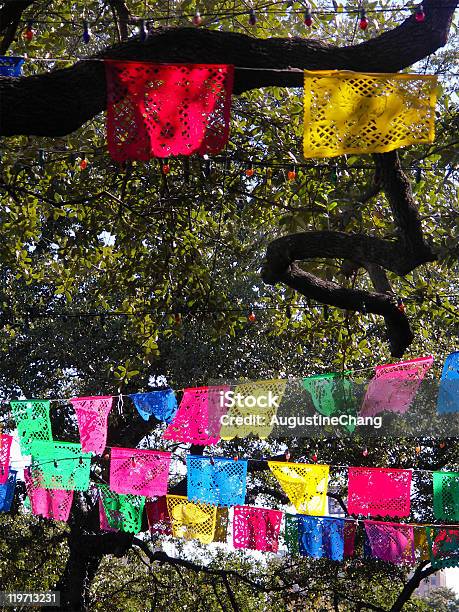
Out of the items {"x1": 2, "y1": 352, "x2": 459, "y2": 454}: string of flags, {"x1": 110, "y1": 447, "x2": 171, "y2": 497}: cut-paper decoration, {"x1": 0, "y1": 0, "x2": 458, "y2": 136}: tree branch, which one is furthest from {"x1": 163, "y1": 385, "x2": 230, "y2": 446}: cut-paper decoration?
{"x1": 0, "y1": 0, "x2": 458, "y2": 136}: tree branch

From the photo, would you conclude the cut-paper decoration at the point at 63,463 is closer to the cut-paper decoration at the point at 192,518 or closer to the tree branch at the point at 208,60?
the cut-paper decoration at the point at 192,518

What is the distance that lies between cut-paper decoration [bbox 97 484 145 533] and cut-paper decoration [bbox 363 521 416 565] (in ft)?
8.12

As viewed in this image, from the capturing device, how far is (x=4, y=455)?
950cm

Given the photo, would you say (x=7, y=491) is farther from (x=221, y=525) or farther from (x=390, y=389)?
(x=390, y=389)

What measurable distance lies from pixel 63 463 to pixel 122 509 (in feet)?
4.47

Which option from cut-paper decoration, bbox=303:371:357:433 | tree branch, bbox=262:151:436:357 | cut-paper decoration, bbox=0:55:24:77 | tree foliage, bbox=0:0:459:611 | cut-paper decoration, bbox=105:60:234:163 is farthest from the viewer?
cut-paper decoration, bbox=303:371:357:433

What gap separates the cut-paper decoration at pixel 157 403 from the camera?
8.43m

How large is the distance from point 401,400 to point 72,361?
7501mm

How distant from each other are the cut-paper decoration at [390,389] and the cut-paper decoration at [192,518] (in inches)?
101

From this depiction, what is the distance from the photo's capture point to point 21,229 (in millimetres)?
8438

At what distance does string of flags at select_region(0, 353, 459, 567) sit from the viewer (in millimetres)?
8461

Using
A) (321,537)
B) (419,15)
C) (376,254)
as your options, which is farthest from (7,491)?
(419,15)

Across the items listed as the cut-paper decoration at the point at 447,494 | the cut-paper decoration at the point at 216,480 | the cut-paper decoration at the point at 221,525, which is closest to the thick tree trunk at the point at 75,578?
the cut-paper decoration at the point at 221,525

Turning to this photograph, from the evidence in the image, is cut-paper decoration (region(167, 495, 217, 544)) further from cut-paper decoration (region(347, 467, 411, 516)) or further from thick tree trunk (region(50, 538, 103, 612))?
thick tree trunk (region(50, 538, 103, 612))
